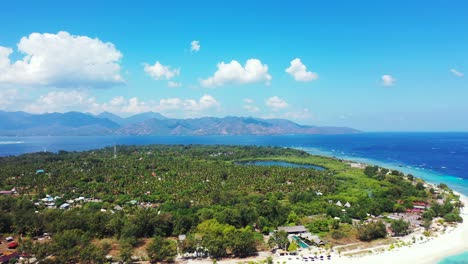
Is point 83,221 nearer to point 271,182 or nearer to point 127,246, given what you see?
point 127,246

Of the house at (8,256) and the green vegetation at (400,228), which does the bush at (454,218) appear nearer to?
the green vegetation at (400,228)

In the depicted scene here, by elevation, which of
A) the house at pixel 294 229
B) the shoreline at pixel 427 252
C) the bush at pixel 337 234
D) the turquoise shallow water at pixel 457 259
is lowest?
the turquoise shallow water at pixel 457 259

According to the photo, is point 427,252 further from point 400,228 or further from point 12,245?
point 12,245

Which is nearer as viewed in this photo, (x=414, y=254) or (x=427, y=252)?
(x=414, y=254)

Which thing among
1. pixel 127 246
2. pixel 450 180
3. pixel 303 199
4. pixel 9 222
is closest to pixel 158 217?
pixel 127 246

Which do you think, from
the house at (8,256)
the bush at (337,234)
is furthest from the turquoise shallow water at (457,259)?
the house at (8,256)

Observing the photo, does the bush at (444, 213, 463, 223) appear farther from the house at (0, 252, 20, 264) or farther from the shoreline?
the house at (0, 252, 20, 264)

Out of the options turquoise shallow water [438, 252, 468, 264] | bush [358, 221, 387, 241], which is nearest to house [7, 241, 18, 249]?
bush [358, 221, 387, 241]

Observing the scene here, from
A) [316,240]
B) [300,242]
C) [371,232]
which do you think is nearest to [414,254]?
[371,232]
